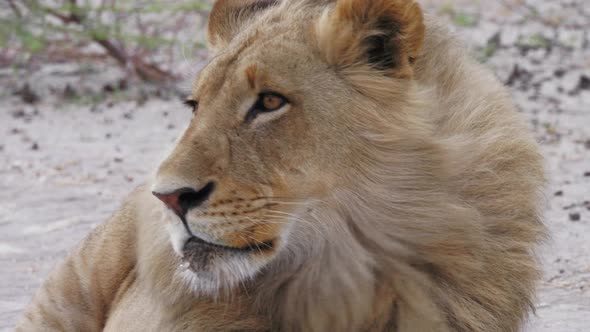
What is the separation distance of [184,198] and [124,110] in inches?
279

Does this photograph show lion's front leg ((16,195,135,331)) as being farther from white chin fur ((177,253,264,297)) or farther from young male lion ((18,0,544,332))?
white chin fur ((177,253,264,297))

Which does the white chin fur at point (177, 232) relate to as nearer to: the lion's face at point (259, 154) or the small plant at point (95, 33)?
the lion's face at point (259, 154)

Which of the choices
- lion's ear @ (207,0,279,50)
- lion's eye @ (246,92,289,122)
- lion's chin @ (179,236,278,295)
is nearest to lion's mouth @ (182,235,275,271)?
lion's chin @ (179,236,278,295)

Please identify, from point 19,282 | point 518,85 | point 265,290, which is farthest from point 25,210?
point 518,85

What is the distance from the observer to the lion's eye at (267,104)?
9.35ft

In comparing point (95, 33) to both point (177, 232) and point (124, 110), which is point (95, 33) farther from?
point (177, 232)

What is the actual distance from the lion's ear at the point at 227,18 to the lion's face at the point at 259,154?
41 cm

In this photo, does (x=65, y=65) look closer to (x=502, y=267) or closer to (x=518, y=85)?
(x=518, y=85)

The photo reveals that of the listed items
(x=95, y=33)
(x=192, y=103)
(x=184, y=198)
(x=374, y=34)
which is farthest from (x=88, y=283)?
(x=95, y=33)

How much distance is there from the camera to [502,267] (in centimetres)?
297

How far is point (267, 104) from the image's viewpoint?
285cm

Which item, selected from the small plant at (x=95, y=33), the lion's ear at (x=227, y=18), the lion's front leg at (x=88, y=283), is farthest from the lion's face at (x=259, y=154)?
the small plant at (x=95, y=33)

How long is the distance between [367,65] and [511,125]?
0.52 metres

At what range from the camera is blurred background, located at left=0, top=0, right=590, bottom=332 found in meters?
5.26
